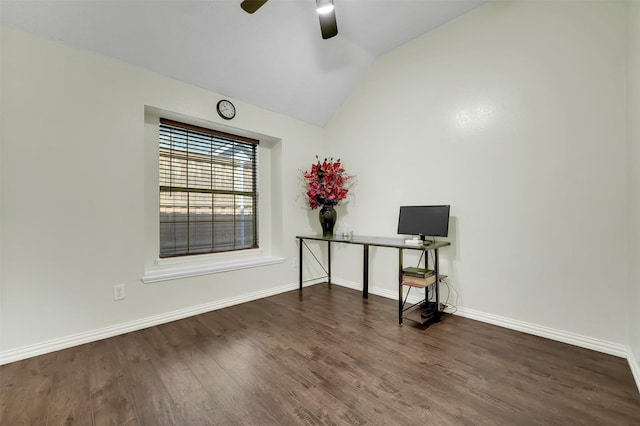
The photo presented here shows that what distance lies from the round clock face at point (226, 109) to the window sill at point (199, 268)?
1687 mm

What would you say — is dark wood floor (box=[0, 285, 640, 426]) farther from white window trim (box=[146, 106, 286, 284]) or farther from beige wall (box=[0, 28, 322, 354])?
white window trim (box=[146, 106, 286, 284])

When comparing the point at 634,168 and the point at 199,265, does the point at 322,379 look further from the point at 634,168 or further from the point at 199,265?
the point at 634,168

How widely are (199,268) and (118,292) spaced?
0.72 metres

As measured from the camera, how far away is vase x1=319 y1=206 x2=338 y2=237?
3.63 m

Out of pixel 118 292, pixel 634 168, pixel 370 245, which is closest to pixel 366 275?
pixel 370 245

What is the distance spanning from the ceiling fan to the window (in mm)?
1572

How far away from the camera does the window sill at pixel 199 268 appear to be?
8.55ft

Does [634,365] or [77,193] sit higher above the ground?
[77,193]

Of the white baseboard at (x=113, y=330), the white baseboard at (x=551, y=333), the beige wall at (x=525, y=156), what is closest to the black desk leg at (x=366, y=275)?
the beige wall at (x=525, y=156)

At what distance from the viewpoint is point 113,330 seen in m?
2.31

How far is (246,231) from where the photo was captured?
3.63 metres

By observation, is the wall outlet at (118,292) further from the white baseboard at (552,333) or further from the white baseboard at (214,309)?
the white baseboard at (552,333)

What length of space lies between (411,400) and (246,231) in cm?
273

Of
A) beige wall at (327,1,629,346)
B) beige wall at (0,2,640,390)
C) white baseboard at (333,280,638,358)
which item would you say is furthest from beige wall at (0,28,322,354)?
white baseboard at (333,280,638,358)
